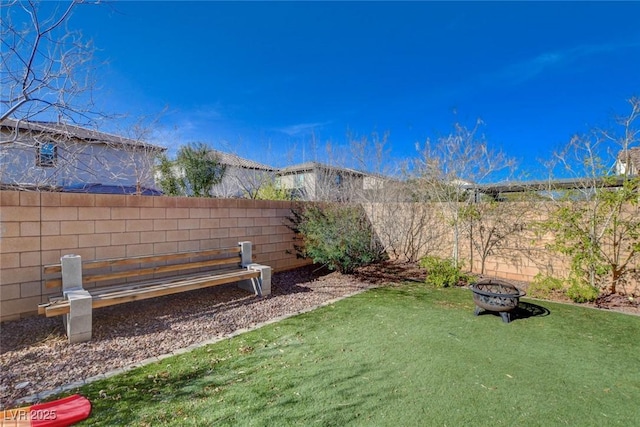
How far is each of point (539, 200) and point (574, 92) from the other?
4376mm

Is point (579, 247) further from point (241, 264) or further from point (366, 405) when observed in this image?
point (241, 264)

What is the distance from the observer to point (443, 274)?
648cm

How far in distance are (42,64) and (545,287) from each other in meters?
8.30

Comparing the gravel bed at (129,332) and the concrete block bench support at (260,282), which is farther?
the concrete block bench support at (260,282)

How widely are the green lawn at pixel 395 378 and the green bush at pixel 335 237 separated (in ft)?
7.83

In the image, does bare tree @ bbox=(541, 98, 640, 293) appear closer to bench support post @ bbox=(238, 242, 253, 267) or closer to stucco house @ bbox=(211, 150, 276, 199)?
bench support post @ bbox=(238, 242, 253, 267)

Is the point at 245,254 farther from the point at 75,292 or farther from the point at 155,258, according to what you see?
the point at 75,292

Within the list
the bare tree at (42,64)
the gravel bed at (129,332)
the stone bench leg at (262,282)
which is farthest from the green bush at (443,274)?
the bare tree at (42,64)

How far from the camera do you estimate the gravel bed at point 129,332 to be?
8.79 ft

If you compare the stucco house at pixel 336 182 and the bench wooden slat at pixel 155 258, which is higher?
the stucco house at pixel 336 182

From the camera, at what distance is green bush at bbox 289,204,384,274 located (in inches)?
253

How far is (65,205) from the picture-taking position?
3.93 meters

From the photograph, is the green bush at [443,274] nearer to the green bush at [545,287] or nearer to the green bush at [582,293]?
the green bush at [545,287]

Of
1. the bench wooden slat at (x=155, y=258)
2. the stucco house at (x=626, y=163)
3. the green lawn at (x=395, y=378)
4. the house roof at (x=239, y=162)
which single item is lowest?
the green lawn at (x=395, y=378)
